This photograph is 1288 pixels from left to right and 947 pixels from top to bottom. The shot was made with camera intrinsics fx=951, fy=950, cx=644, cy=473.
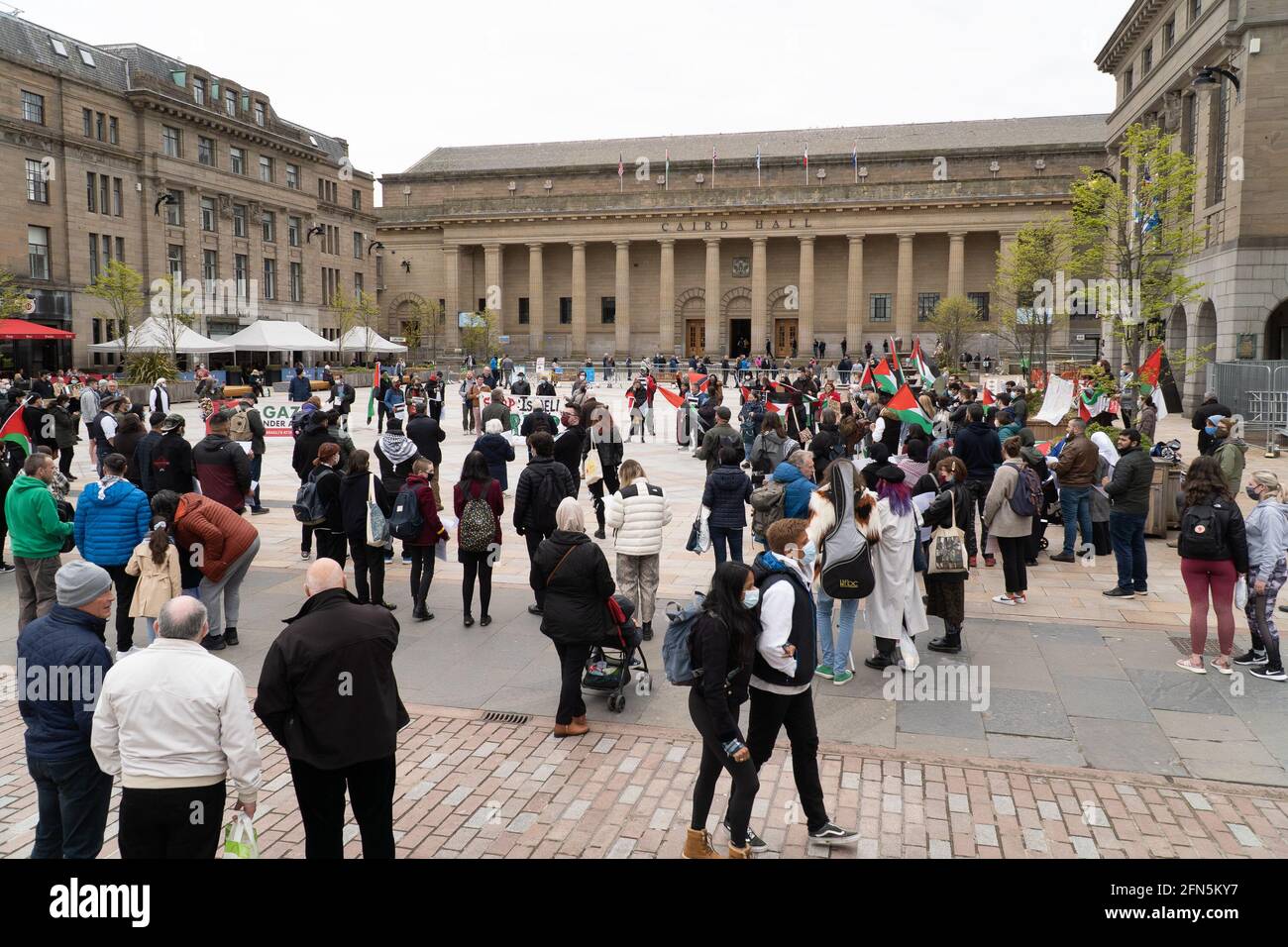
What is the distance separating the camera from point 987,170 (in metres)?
67.3

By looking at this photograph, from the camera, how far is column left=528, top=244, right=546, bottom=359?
70.8 metres

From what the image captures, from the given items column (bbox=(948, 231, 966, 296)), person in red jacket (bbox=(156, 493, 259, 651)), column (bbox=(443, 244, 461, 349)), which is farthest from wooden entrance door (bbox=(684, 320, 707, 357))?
person in red jacket (bbox=(156, 493, 259, 651))

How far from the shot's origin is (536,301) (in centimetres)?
7119

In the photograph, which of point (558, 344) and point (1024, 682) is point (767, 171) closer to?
point (558, 344)

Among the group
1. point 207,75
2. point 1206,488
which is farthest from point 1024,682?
point 207,75

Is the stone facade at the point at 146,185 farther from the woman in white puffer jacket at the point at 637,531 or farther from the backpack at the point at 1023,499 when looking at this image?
the backpack at the point at 1023,499

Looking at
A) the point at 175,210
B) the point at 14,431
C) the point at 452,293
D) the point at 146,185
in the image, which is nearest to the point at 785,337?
the point at 452,293

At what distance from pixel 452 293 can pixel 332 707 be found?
229 ft

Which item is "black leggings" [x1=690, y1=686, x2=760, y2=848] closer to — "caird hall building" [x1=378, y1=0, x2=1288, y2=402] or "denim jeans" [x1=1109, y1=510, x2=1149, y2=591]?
"denim jeans" [x1=1109, y1=510, x2=1149, y2=591]

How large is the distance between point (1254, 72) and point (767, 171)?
4393cm

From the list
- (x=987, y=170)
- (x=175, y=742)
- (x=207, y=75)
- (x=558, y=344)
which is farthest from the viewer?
(x=558, y=344)

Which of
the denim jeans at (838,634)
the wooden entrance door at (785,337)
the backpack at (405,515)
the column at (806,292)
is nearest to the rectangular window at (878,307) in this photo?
the column at (806,292)

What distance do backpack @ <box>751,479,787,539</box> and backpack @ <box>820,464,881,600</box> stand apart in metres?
1.30

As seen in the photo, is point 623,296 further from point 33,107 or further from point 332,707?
point 332,707
